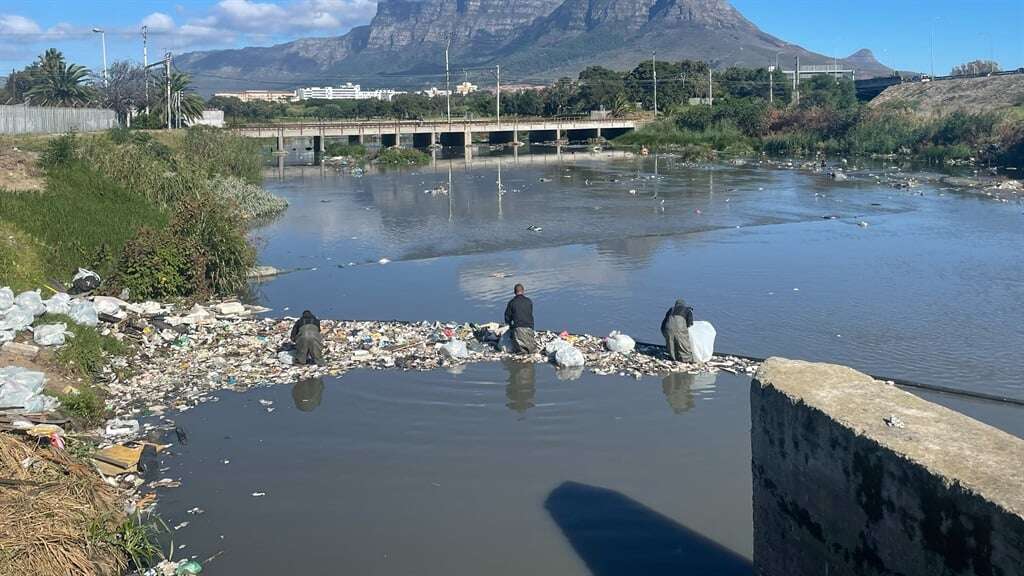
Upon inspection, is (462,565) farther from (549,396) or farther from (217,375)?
(217,375)

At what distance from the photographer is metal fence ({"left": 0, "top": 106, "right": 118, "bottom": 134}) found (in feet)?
131

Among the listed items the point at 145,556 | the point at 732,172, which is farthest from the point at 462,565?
the point at 732,172

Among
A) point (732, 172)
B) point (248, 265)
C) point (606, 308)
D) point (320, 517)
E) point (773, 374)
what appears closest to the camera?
point (773, 374)

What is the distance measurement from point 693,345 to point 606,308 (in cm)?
420

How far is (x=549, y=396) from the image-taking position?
1248cm

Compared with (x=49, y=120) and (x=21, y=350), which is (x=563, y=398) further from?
(x=49, y=120)

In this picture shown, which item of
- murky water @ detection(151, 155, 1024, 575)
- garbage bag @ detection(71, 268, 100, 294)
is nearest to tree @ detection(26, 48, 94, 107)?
murky water @ detection(151, 155, 1024, 575)

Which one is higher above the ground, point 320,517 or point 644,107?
point 644,107

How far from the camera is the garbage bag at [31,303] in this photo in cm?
1370

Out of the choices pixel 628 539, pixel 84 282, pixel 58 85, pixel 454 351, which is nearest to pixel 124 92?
pixel 58 85

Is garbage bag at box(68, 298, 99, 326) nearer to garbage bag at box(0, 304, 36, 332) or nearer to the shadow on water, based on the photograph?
garbage bag at box(0, 304, 36, 332)

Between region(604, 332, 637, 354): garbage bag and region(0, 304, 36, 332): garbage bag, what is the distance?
8378 millimetres

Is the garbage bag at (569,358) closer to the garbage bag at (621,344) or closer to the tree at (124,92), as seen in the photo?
the garbage bag at (621,344)

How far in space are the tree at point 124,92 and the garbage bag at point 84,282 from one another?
46904 millimetres
